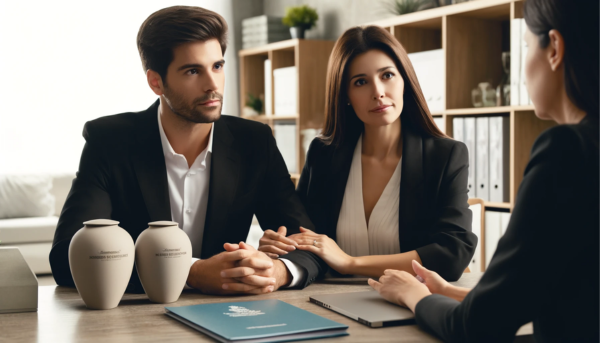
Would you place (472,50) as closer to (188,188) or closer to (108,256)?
(188,188)

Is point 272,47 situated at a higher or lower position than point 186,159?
higher

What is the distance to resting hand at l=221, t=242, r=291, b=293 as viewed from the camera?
1423 millimetres

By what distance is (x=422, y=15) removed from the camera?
373 centimetres

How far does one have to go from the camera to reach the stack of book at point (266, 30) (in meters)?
5.55

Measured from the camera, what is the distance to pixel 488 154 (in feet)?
10.9

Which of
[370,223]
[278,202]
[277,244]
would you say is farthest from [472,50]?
[277,244]

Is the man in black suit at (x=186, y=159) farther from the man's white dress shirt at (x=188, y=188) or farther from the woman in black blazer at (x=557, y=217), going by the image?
the woman in black blazer at (x=557, y=217)

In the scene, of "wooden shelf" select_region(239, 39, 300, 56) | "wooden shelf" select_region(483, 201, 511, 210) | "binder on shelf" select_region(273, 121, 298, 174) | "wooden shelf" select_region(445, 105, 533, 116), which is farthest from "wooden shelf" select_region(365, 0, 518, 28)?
"binder on shelf" select_region(273, 121, 298, 174)

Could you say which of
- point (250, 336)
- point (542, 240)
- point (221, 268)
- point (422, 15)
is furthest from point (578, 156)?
point (422, 15)

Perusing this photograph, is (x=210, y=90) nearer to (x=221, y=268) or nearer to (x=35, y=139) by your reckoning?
(x=221, y=268)

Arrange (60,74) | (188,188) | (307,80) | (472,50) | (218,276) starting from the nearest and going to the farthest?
(218,276), (188,188), (472,50), (307,80), (60,74)

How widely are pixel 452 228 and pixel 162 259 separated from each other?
2.75ft

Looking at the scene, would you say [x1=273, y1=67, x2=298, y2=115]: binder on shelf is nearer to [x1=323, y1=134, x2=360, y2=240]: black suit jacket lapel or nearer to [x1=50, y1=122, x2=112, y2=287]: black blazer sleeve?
[x1=323, y1=134, x2=360, y2=240]: black suit jacket lapel

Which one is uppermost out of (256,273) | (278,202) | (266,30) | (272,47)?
(266,30)
